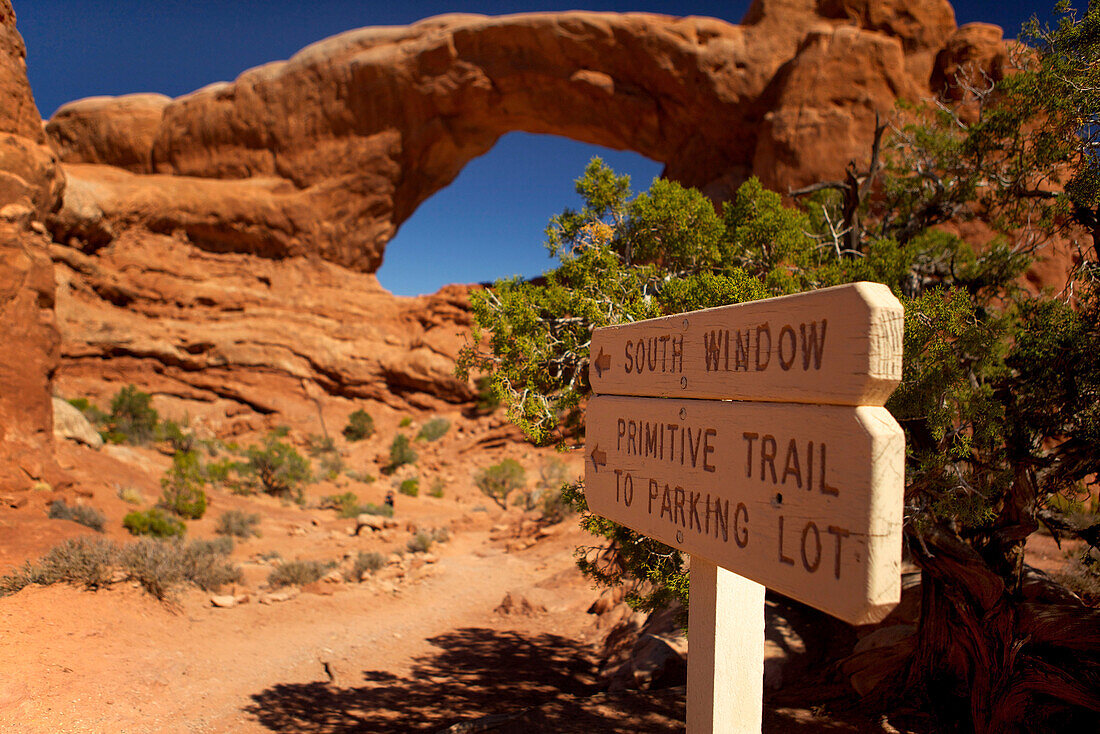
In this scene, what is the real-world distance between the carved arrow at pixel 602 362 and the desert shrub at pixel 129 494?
9.90m

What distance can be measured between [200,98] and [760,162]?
19596mm

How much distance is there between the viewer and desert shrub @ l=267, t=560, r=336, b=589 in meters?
8.16

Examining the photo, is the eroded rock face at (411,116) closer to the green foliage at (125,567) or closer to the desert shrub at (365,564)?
the desert shrub at (365,564)

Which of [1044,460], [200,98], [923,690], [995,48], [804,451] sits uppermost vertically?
[200,98]

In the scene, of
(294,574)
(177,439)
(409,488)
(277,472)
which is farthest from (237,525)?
(177,439)

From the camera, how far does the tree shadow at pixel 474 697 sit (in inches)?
178

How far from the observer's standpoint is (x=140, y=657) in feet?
17.9

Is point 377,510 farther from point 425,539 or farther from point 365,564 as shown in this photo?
point 365,564

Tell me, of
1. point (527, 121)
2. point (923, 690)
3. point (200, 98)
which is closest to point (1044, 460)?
point (923, 690)

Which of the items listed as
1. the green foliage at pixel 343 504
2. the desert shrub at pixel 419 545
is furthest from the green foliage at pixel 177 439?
the desert shrub at pixel 419 545

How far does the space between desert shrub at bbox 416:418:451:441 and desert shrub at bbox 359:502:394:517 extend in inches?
264

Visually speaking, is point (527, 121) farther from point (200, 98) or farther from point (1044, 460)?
point (1044, 460)

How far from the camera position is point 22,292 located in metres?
8.55

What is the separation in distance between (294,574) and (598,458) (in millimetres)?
6956
